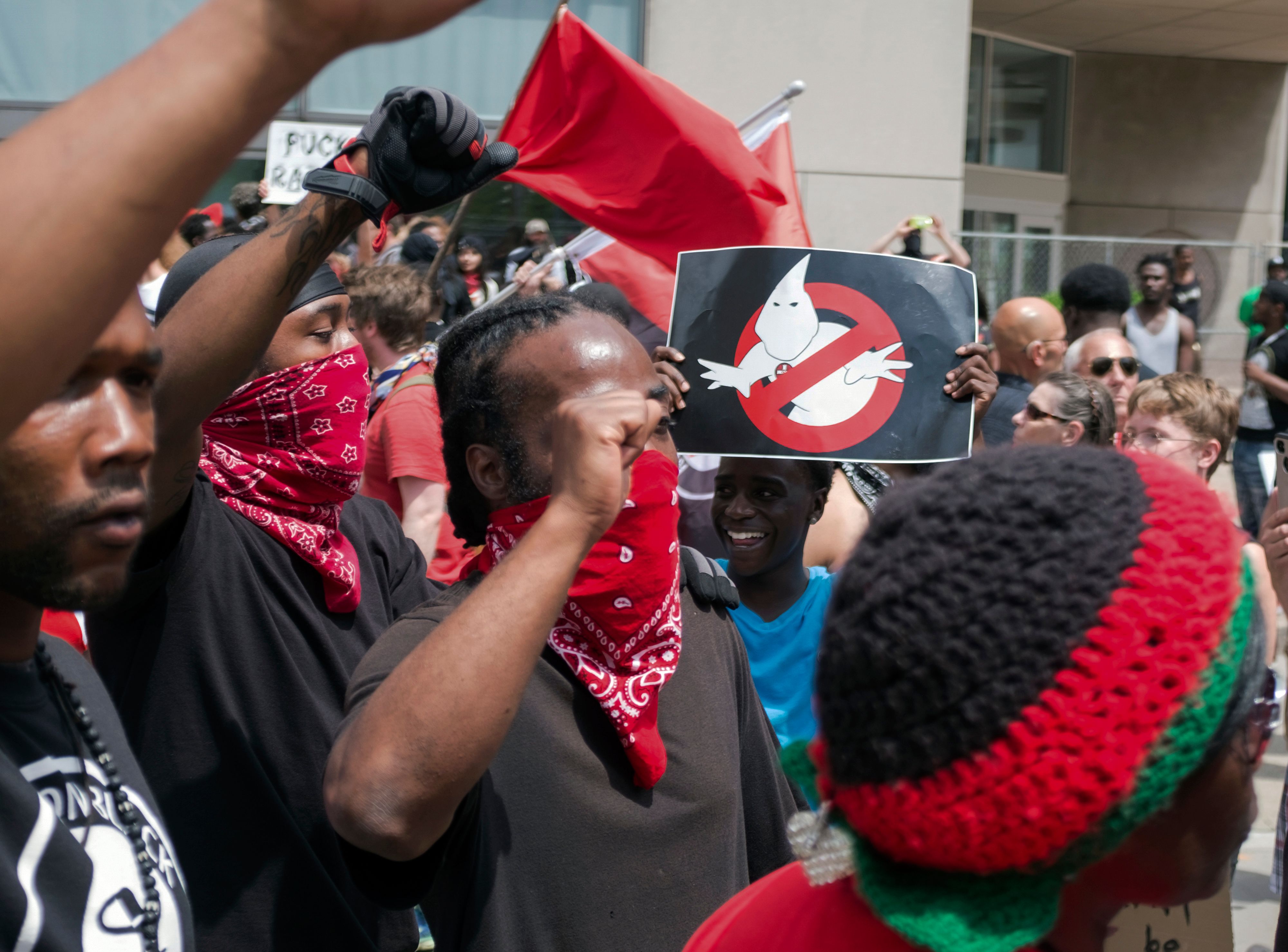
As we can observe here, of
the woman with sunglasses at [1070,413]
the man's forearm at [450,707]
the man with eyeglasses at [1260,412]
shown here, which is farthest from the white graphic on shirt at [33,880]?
the man with eyeglasses at [1260,412]

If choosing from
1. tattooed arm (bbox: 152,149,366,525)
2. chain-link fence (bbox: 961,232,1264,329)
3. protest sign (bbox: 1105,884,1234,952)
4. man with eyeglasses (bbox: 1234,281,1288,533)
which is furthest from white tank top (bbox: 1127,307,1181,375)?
protest sign (bbox: 1105,884,1234,952)

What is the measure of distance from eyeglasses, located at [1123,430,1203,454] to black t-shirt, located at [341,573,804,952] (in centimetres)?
279

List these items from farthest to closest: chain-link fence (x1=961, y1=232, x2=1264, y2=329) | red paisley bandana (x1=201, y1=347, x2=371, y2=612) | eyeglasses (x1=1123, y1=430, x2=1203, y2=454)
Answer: chain-link fence (x1=961, y1=232, x2=1264, y2=329) → eyeglasses (x1=1123, y1=430, x2=1203, y2=454) → red paisley bandana (x1=201, y1=347, x2=371, y2=612)

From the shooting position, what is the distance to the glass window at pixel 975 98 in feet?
51.6

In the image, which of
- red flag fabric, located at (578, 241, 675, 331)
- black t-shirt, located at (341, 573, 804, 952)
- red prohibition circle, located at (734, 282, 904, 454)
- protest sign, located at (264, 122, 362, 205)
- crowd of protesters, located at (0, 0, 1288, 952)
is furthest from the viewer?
protest sign, located at (264, 122, 362, 205)

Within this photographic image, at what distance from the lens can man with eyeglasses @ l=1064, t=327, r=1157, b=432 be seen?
533cm

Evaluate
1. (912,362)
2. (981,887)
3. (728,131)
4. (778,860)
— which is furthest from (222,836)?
(728,131)

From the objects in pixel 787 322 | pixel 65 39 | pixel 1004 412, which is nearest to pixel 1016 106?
pixel 65 39

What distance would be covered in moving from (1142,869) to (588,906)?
32.7 inches

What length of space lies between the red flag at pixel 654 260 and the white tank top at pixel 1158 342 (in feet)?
15.5

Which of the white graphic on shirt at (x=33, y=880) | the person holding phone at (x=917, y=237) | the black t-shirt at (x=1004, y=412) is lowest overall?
the black t-shirt at (x=1004, y=412)

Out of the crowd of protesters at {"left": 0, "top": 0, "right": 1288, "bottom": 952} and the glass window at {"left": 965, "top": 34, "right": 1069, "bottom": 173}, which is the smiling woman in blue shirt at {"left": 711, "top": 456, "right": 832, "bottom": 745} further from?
the glass window at {"left": 965, "top": 34, "right": 1069, "bottom": 173}

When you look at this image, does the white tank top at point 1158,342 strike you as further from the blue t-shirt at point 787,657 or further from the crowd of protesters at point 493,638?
the blue t-shirt at point 787,657

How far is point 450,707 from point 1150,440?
3.37m
